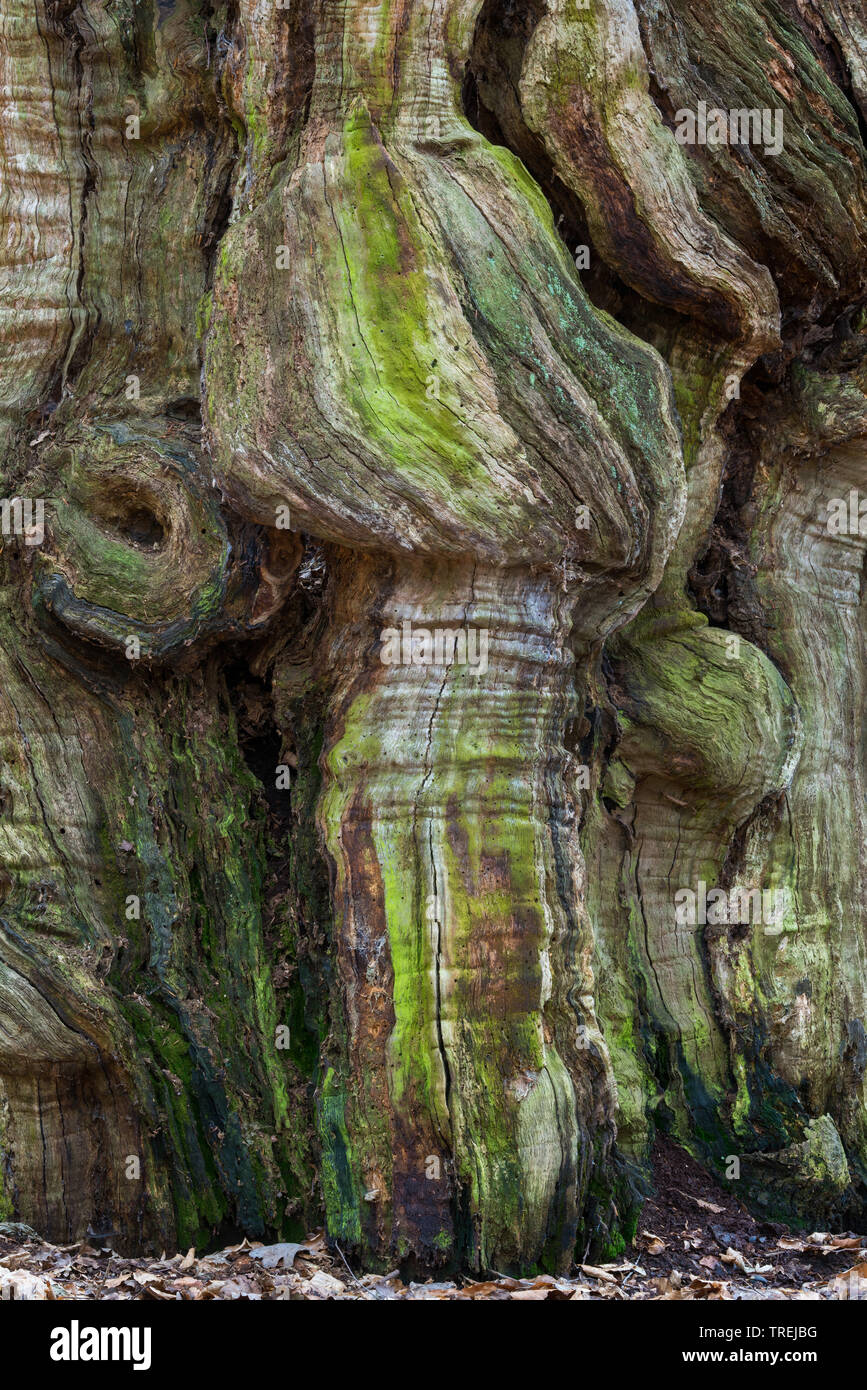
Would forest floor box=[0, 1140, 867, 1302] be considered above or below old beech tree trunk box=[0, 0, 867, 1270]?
below

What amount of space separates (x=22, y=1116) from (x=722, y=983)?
102 inches

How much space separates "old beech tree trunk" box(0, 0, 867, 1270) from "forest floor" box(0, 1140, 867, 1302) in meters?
0.10

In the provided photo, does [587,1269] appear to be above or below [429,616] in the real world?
below

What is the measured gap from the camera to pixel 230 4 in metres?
4.68

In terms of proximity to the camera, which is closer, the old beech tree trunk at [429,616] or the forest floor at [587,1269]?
the forest floor at [587,1269]

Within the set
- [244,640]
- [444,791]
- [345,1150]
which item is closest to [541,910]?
[444,791]

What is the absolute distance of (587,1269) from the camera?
404cm

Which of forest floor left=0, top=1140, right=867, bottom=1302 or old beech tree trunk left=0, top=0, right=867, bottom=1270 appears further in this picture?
old beech tree trunk left=0, top=0, right=867, bottom=1270

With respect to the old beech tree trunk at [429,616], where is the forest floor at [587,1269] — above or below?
below

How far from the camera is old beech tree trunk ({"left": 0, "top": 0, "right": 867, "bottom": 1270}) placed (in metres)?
4.09

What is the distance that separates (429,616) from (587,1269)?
2.16 meters

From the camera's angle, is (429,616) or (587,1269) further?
(429,616)

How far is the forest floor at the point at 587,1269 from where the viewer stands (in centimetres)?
381

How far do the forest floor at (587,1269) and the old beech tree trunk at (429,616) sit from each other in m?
0.10
